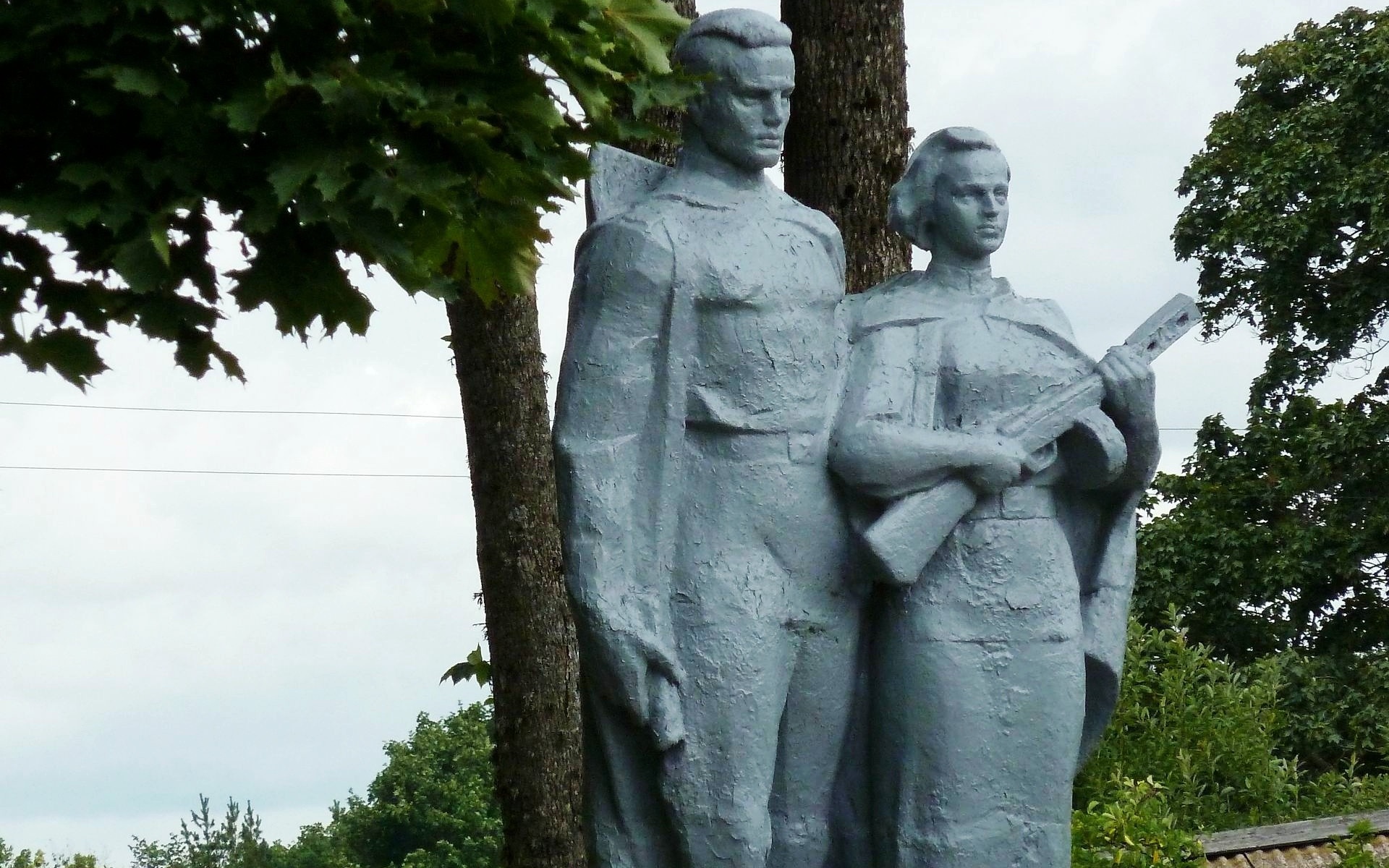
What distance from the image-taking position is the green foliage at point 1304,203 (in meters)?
17.0

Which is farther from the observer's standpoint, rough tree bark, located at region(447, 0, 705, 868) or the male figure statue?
rough tree bark, located at region(447, 0, 705, 868)

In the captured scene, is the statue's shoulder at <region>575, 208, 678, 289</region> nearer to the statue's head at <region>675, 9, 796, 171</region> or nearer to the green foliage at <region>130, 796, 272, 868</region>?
the statue's head at <region>675, 9, 796, 171</region>

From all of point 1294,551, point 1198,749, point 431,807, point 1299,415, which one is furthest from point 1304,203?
point 431,807

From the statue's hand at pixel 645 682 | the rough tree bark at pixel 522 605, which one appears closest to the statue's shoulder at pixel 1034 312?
the statue's hand at pixel 645 682

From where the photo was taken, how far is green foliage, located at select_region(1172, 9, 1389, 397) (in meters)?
17.0

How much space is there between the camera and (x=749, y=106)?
221 inches

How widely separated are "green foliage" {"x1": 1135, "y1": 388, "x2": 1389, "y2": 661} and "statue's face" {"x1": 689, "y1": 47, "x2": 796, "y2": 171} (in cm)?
1115

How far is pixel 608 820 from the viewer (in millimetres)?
5418

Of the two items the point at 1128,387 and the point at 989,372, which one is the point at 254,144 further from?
the point at 1128,387

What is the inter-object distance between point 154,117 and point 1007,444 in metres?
2.70

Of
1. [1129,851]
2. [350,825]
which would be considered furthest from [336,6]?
[350,825]

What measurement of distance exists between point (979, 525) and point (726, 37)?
5.08 feet

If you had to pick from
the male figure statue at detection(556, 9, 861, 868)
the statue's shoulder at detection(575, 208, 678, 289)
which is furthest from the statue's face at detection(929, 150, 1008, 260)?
the statue's shoulder at detection(575, 208, 678, 289)

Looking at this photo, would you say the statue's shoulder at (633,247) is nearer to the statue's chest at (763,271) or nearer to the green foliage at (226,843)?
the statue's chest at (763,271)
